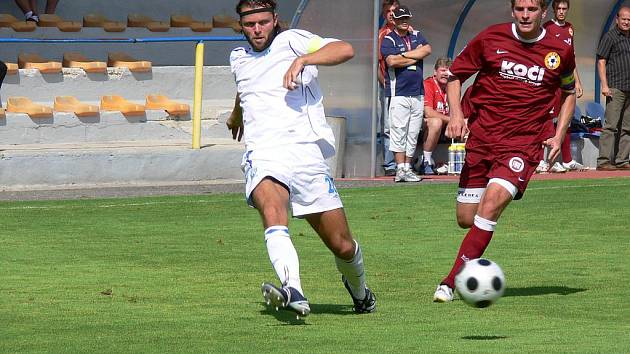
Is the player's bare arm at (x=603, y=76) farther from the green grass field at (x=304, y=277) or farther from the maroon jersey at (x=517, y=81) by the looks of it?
the maroon jersey at (x=517, y=81)

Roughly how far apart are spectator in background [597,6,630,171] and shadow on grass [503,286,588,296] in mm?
9867

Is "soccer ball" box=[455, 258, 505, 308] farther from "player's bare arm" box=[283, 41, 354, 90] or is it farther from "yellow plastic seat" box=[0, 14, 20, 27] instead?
"yellow plastic seat" box=[0, 14, 20, 27]

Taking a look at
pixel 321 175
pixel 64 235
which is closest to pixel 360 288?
pixel 321 175

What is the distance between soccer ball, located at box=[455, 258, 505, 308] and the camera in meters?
7.53

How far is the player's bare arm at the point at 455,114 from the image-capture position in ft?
28.8

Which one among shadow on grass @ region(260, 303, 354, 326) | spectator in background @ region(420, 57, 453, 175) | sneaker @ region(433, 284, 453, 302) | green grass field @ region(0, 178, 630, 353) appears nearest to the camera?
green grass field @ region(0, 178, 630, 353)

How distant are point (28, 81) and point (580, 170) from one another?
312 inches

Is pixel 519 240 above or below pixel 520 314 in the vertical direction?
below

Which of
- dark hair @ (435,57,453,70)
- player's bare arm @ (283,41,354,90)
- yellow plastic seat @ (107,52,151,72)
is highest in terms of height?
player's bare arm @ (283,41,354,90)

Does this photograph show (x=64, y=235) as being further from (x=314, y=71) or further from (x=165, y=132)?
(x=165, y=132)

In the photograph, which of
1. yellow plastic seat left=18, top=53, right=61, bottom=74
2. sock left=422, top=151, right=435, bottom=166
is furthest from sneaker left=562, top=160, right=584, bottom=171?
yellow plastic seat left=18, top=53, right=61, bottom=74

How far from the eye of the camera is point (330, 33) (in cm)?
1838

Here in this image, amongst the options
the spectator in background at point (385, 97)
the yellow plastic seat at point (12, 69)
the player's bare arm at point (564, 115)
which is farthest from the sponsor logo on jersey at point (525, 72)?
the yellow plastic seat at point (12, 69)

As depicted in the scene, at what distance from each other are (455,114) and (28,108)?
35.2 ft
